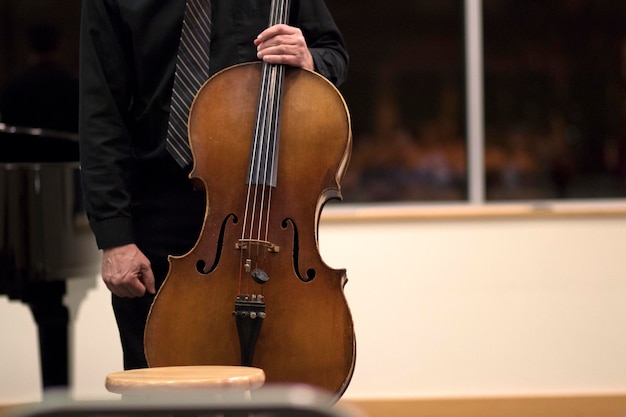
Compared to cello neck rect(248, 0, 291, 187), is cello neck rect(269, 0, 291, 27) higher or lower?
higher

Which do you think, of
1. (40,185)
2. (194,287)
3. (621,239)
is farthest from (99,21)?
(621,239)

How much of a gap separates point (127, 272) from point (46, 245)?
125 centimetres

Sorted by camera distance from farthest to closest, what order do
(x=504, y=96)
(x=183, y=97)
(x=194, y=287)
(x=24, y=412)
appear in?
1. (x=504, y=96)
2. (x=183, y=97)
3. (x=194, y=287)
4. (x=24, y=412)

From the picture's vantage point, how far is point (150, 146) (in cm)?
200

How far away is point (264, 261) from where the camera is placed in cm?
180

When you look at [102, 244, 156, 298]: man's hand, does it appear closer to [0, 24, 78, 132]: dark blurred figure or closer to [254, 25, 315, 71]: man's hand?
[254, 25, 315, 71]: man's hand

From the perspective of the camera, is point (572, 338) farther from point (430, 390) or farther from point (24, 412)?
point (24, 412)

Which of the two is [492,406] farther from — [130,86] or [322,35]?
[130,86]

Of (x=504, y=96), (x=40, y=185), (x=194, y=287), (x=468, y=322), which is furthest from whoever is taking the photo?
(x=504, y=96)

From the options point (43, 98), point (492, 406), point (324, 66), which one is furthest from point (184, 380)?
point (43, 98)

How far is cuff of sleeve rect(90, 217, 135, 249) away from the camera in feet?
6.31

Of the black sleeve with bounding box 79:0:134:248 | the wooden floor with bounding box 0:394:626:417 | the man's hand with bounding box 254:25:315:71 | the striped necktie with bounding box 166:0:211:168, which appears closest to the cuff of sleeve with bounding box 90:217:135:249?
the black sleeve with bounding box 79:0:134:248

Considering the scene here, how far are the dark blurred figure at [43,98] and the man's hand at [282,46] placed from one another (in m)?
2.27

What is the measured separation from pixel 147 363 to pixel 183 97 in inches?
20.1
